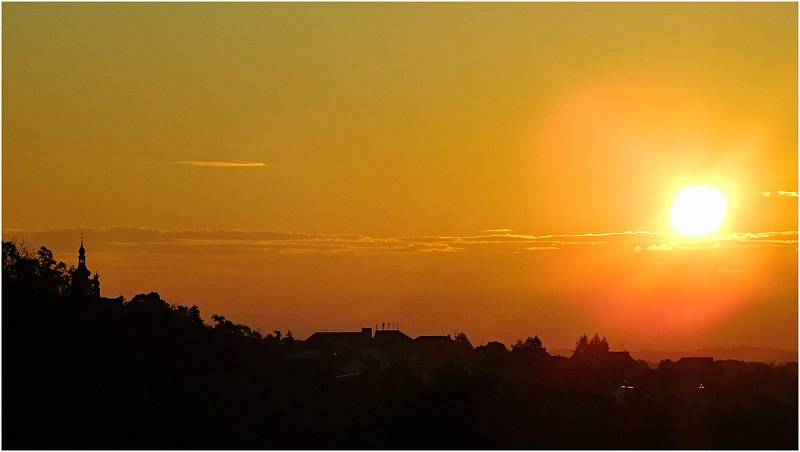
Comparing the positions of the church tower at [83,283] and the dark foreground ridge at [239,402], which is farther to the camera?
the church tower at [83,283]

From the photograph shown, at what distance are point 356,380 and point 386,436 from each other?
82.5 feet

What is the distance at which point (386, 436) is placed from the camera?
47781mm

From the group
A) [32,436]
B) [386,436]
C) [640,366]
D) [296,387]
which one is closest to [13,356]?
[32,436]

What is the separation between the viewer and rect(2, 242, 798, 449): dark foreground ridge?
42156 mm

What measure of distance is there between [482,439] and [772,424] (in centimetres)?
1063

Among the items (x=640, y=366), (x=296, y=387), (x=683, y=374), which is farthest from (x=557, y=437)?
(x=640, y=366)

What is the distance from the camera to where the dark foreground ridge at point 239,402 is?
1660 inches

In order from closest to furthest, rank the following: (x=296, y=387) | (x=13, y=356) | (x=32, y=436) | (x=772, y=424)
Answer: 1. (x=32, y=436)
2. (x=13, y=356)
3. (x=772, y=424)
4. (x=296, y=387)

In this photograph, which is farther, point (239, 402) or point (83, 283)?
point (83, 283)

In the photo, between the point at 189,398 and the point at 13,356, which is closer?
the point at 13,356

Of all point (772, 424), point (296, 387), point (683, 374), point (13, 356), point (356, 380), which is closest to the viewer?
point (13, 356)

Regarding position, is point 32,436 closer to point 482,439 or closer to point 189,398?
point 189,398

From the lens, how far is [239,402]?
53750mm

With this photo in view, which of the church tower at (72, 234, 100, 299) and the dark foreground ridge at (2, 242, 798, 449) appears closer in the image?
the dark foreground ridge at (2, 242, 798, 449)
